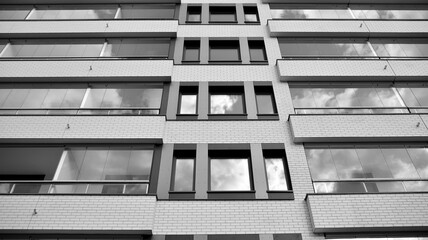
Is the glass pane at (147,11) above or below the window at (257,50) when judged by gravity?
above

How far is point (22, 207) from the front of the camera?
1019 cm

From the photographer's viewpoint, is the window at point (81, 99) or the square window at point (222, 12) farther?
the square window at point (222, 12)

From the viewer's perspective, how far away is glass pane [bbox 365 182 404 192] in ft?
35.8

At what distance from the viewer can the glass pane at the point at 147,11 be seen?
19234 millimetres

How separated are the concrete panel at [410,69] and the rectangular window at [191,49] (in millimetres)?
9599

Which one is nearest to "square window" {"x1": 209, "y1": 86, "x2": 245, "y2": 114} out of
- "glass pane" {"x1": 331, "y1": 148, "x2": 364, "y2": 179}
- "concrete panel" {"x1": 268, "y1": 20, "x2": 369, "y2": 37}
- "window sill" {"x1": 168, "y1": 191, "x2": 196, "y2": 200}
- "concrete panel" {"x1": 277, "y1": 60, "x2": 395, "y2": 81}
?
"concrete panel" {"x1": 277, "y1": 60, "x2": 395, "y2": 81}

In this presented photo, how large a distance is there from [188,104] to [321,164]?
247 inches

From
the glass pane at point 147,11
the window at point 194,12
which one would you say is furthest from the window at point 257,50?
the glass pane at point 147,11

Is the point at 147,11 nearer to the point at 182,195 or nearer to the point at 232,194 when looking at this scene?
the point at 182,195

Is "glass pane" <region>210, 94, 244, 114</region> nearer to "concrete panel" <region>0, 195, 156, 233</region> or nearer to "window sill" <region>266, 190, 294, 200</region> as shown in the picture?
"window sill" <region>266, 190, 294, 200</region>

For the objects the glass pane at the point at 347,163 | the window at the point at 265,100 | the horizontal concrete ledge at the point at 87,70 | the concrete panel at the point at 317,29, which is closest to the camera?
the glass pane at the point at 347,163

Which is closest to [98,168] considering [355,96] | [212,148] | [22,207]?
[22,207]

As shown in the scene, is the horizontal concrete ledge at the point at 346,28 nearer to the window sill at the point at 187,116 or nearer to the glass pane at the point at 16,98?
the window sill at the point at 187,116

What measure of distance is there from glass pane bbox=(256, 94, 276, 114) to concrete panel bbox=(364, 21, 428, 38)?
7406 mm
